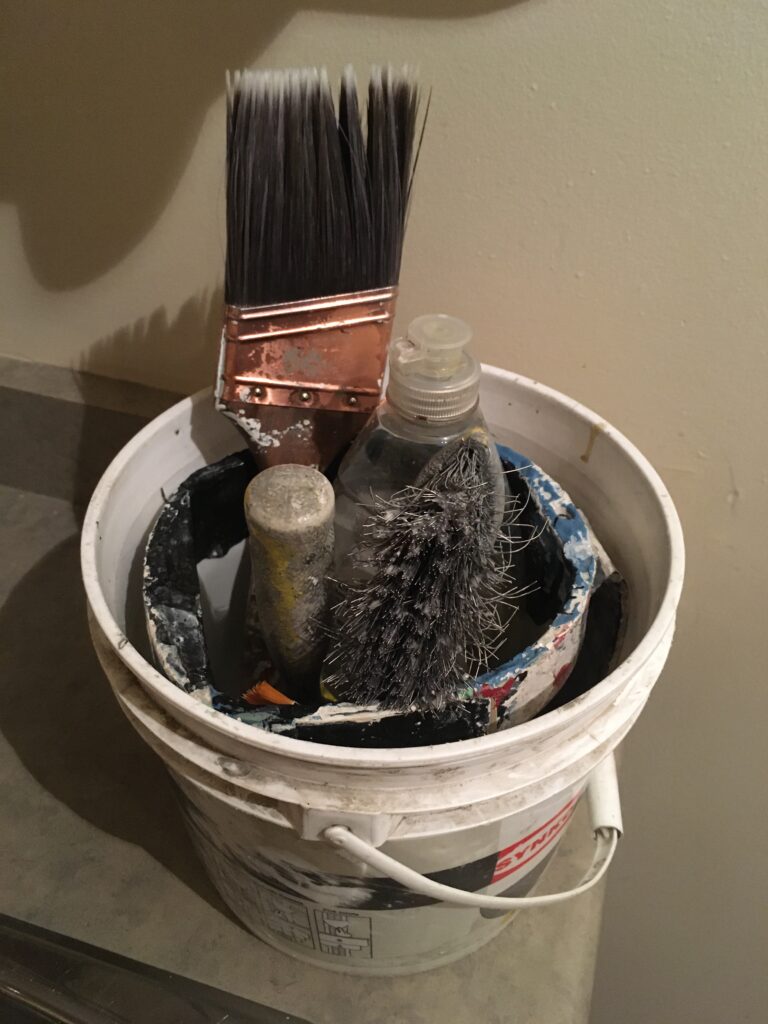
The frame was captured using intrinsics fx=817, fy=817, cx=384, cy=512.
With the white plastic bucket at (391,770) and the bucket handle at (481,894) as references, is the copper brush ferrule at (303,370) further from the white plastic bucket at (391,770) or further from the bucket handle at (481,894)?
the bucket handle at (481,894)

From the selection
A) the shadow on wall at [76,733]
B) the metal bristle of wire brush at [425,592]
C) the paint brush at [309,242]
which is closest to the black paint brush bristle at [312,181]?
the paint brush at [309,242]

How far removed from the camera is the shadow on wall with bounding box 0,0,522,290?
17.2 inches

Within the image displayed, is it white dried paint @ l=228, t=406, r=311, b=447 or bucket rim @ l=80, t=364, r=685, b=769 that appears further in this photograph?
white dried paint @ l=228, t=406, r=311, b=447

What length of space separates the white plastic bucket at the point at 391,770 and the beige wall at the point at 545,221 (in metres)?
0.07

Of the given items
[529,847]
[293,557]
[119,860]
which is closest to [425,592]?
[293,557]

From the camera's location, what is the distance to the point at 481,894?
410 mm

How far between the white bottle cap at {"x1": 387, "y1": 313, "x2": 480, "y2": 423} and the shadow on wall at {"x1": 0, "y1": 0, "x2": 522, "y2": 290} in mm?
165

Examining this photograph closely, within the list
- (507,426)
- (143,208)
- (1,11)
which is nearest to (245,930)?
(507,426)

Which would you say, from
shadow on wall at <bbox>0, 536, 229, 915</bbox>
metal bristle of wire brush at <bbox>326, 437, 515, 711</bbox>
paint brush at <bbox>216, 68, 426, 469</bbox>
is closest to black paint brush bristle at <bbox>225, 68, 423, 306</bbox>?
paint brush at <bbox>216, 68, 426, 469</bbox>

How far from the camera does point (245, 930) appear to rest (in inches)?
20.0

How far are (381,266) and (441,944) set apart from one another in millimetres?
375

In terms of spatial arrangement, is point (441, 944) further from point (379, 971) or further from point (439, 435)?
point (439, 435)

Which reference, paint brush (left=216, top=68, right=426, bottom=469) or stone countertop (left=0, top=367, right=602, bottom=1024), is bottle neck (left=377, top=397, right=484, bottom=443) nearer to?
paint brush (left=216, top=68, right=426, bottom=469)

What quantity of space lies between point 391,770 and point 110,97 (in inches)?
16.3
